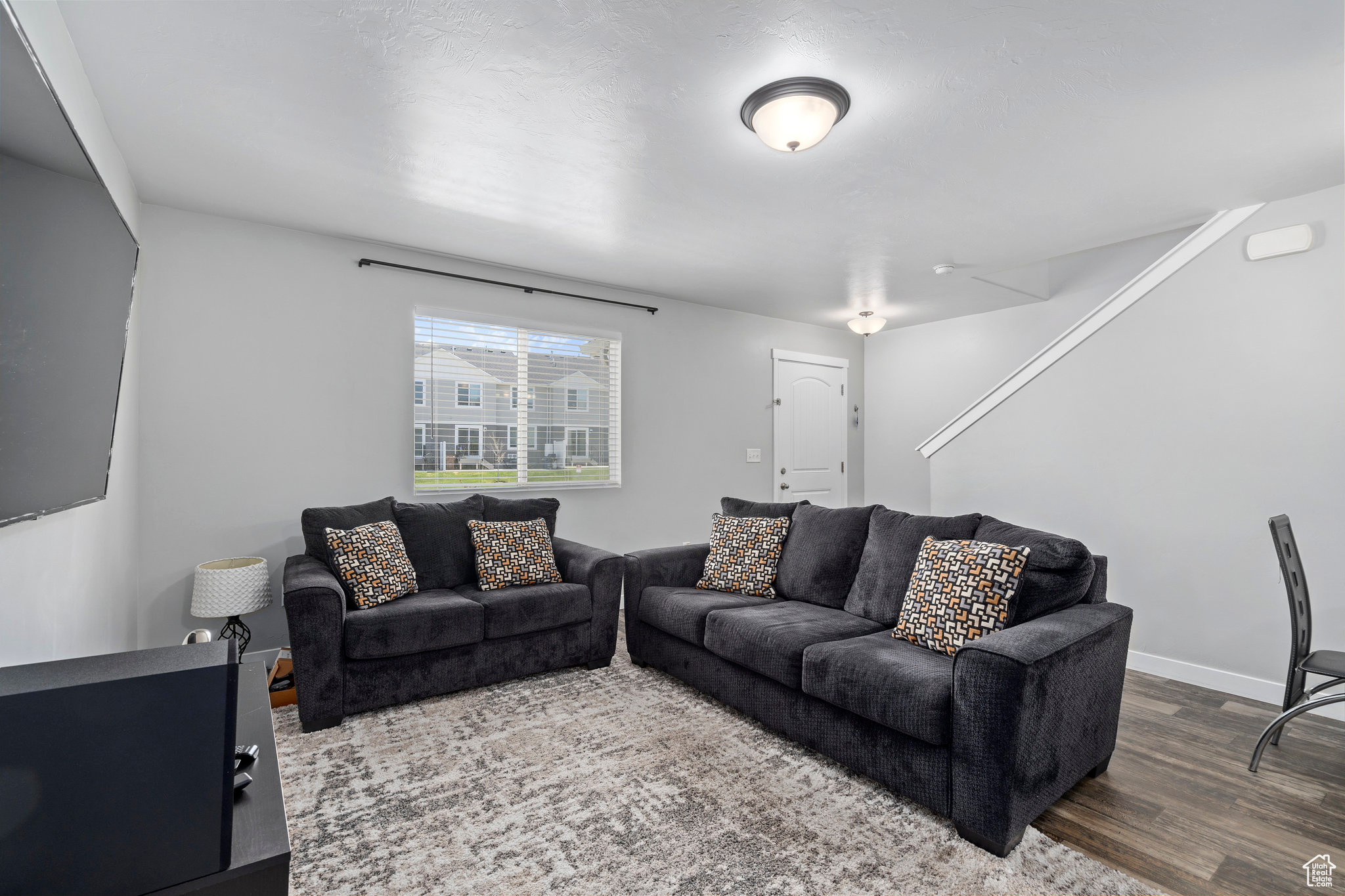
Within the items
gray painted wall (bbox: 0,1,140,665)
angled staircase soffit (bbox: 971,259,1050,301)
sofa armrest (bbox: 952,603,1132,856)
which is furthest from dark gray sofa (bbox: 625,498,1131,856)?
angled staircase soffit (bbox: 971,259,1050,301)

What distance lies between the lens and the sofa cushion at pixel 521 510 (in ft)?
12.4

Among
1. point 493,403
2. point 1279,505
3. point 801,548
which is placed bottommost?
point 801,548

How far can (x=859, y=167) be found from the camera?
9.06 feet

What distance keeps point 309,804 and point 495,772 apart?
2.00ft

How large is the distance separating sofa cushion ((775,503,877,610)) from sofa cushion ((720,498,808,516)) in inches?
7.9

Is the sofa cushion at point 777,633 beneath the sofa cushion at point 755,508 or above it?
beneath

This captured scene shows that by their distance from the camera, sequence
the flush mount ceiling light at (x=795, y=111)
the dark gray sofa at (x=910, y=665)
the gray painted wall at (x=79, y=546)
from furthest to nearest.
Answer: the flush mount ceiling light at (x=795, y=111), the dark gray sofa at (x=910, y=665), the gray painted wall at (x=79, y=546)

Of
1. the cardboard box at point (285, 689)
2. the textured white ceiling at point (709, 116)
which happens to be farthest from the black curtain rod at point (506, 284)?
the cardboard box at point (285, 689)

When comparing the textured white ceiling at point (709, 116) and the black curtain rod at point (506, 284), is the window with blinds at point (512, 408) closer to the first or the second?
the black curtain rod at point (506, 284)

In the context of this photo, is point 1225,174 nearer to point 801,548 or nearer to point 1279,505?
point 1279,505

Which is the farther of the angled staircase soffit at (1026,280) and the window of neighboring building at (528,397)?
the angled staircase soffit at (1026,280)

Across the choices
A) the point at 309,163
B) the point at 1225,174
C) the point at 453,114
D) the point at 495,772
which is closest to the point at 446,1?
the point at 453,114

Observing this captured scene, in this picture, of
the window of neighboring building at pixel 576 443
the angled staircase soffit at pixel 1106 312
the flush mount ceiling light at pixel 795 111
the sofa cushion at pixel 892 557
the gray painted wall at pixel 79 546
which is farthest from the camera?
the window of neighboring building at pixel 576 443

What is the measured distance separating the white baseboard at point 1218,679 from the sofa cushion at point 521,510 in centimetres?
320
